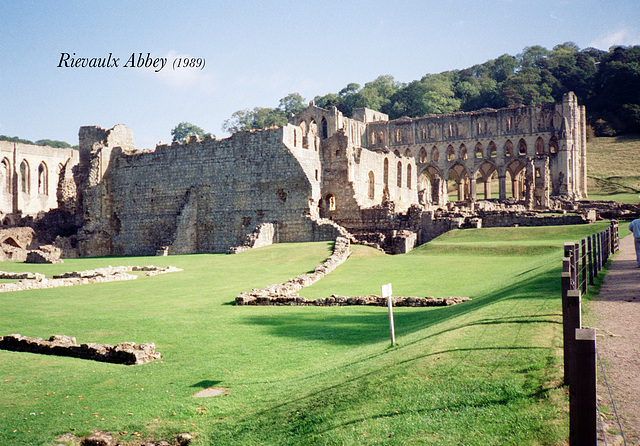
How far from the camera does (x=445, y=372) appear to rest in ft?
21.5

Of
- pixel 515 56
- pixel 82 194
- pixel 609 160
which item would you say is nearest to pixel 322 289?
pixel 82 194

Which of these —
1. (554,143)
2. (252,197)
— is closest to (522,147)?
(554,143)

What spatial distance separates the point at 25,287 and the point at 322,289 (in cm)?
1056

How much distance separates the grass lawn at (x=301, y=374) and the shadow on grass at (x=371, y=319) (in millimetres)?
63

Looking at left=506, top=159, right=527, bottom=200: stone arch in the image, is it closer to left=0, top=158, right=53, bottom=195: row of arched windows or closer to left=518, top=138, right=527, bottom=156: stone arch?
left=518, top=138, right=527, bottom=156: stone arch

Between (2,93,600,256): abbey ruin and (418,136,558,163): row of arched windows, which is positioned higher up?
(418,136,558,163): row of arched windows

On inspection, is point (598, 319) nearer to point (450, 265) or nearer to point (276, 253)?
point (450, 265)

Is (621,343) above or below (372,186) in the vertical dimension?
below

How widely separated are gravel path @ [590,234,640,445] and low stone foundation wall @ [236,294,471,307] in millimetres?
3852

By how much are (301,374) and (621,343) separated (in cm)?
438

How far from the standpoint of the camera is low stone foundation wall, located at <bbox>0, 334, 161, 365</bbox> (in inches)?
388

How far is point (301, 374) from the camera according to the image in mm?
8602

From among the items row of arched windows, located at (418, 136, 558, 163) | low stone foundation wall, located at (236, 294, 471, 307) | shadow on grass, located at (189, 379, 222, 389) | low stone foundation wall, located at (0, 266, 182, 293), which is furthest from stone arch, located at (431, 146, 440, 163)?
shadow on grass, located at (189, 379, 222, 389)

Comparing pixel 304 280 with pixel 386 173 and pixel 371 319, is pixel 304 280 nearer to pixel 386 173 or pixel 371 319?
pixel 371 319
